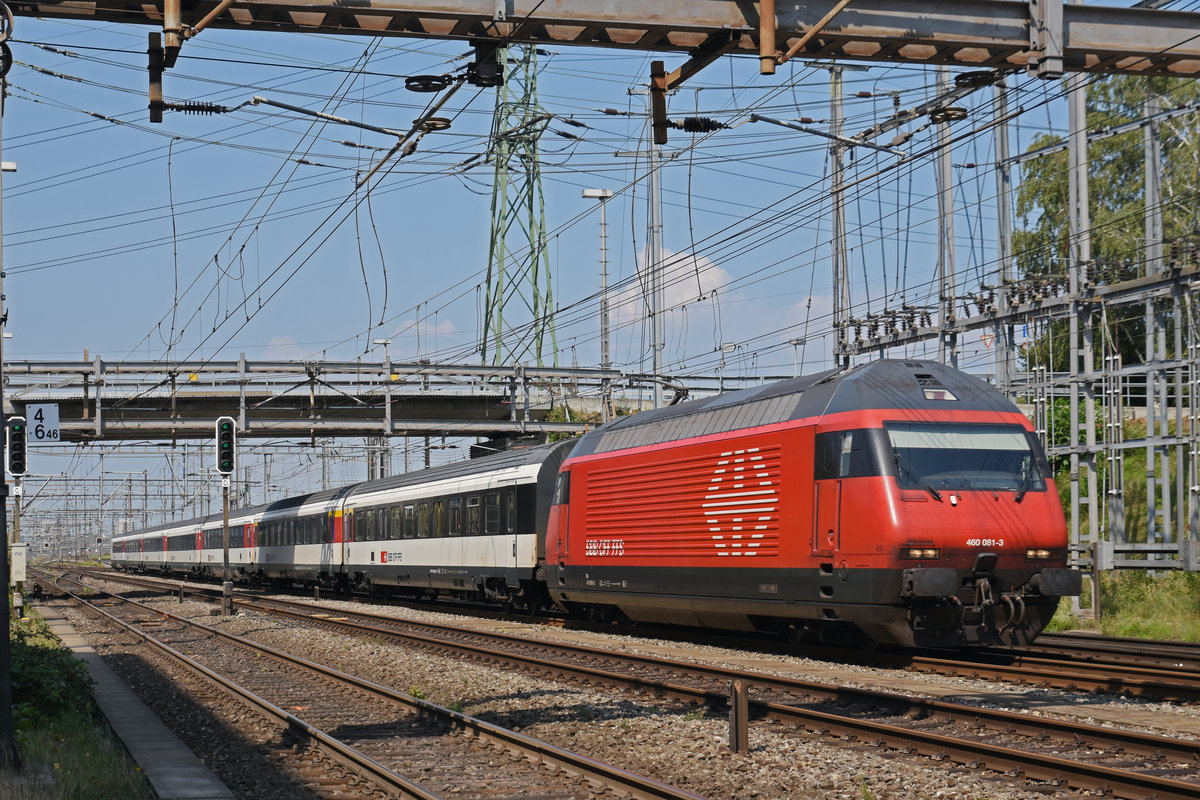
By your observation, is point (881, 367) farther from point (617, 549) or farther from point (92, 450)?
point (92, 450)

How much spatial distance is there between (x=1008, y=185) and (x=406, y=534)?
57.3 ft

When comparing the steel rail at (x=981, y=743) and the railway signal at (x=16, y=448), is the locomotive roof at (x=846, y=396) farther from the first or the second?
the railway signal at (x=16, y=448)

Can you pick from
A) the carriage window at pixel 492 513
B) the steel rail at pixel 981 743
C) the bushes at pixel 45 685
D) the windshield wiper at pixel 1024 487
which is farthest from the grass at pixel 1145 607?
the bushes at pixel 45 685

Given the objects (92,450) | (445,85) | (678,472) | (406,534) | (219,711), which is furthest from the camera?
(92,450)

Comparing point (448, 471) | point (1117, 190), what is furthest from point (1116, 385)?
point (1117, 190)

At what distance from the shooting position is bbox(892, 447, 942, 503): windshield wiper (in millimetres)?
15383

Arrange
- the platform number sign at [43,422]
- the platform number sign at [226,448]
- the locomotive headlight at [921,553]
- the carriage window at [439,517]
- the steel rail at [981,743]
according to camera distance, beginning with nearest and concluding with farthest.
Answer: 1. the steel rail at [981,743]
2. the locomotive headlight at [921,553]
3. the platform number sign at [43,422]
4. the platform number sign at [226,448]
5. the carriage window at [439,517]

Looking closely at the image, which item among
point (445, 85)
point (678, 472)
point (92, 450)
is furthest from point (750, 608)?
point (92, 450)

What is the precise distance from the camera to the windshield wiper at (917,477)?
15.4 m

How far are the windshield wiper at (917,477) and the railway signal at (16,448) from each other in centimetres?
1728

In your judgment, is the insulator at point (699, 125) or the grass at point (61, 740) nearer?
the grass at point (61, 740)

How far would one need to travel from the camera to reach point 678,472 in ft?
64.5

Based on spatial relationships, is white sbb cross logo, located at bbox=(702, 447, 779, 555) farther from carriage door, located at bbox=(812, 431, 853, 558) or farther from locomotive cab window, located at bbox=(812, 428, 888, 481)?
locomotive cab window, located at bbox=(812, 428, 888, 481)

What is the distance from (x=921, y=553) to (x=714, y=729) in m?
4.33
